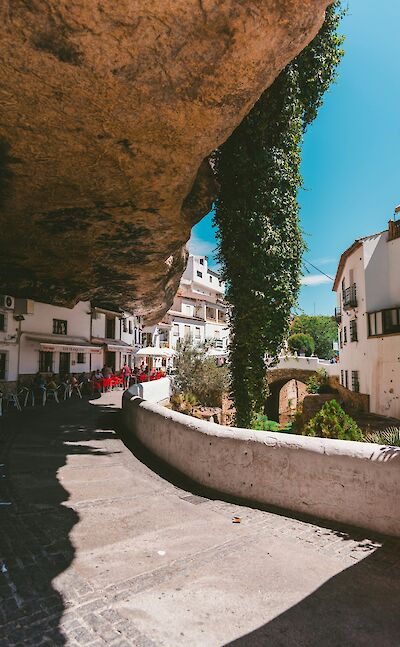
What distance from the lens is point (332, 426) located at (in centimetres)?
978

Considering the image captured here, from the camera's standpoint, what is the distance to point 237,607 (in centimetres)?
282

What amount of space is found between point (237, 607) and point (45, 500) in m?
3.09

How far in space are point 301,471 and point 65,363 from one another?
1983 centimetres

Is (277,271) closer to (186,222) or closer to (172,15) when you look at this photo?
(186,222)

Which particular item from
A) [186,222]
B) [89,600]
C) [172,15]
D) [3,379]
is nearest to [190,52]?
[172,15]

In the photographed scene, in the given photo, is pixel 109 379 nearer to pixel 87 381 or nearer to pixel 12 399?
pixel 87 381

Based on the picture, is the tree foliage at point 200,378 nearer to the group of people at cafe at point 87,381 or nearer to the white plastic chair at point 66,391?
the group of people at cafe at point 87,381

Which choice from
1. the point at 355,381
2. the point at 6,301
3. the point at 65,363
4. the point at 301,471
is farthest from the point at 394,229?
the point at 301,471

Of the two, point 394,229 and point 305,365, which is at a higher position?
point 394,229

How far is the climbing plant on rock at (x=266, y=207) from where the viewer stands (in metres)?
11.1

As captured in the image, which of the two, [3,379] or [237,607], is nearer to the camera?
[237,607]

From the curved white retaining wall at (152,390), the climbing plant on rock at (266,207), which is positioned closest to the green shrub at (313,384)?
the curved white retaining wall at (152,390)

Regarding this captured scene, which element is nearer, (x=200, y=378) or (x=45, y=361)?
(x=45, y=361)

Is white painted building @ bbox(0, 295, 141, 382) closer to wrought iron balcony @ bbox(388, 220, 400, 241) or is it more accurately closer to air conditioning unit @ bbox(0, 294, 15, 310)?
air conditioning unit @ bbox(0, 294, 15, 310)
